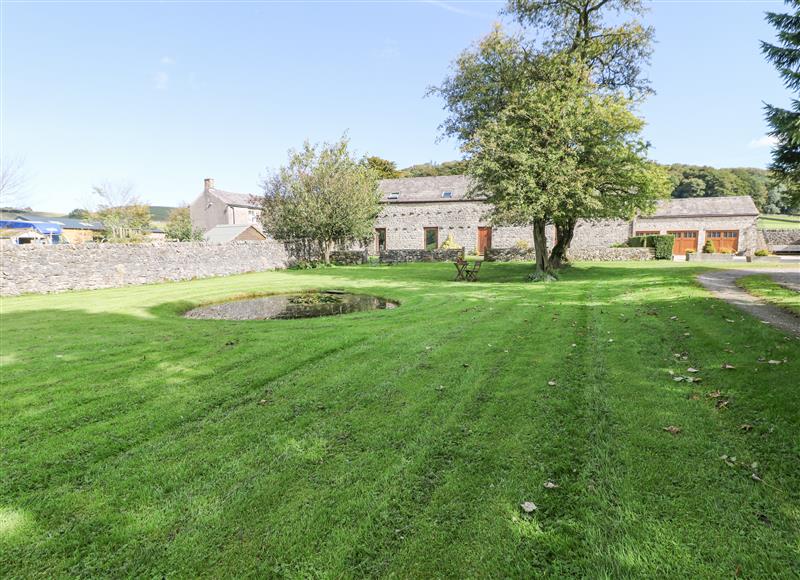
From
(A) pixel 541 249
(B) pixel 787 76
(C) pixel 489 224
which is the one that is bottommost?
(A) pixel 541 249

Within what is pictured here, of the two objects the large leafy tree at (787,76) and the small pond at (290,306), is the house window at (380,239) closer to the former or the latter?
the small pond at (290,306)

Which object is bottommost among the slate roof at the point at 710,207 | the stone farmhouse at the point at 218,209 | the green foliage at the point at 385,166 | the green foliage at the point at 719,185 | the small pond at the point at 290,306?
the small pond at the point at 290,306

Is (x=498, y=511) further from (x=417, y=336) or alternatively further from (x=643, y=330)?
(x=643, y=330)

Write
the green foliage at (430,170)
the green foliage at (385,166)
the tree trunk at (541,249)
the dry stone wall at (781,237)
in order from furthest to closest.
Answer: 1. the green foliage at (430,170)
2. the green foliage at (385,166)
3. the dry stone wall at (781,237)
4. the tree trunk at (541,249)

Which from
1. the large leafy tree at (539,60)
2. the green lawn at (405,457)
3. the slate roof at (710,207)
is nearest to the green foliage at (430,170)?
the slate roof at (710,207)

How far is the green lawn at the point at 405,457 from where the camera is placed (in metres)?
2.22

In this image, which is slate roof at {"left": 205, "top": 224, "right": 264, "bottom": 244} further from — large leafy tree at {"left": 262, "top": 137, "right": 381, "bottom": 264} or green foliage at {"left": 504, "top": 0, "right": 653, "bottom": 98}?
green foliage at {"left": 504, "top": 0, "right": 653, "bottom": 98}

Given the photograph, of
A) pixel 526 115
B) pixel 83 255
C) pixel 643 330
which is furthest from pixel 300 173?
pixel 643 330

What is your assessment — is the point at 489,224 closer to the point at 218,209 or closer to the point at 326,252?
the point at 326,252

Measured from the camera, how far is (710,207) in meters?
31.4

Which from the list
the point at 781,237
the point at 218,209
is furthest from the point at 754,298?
the point at 218,209

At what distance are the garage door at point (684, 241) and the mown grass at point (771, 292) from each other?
21.2 metres

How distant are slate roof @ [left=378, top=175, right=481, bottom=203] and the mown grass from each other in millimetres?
22982

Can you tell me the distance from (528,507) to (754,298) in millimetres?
9671
